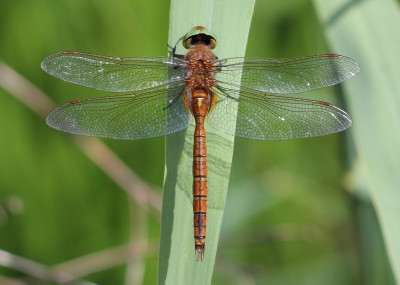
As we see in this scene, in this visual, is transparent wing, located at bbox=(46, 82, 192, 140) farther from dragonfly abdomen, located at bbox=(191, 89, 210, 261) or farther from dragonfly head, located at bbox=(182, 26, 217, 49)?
dragonfly head, located at bbox=(182, 26, 217, 49)

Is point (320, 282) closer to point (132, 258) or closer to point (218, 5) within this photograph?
point (132, 258)

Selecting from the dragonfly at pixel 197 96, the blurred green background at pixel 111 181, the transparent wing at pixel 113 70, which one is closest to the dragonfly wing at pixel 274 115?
the dragonfly at pixel 197 96

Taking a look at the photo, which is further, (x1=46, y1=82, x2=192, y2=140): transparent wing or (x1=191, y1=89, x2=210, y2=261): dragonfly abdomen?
(x1=46, y1=82, x2=192, y2=140): transparent wing

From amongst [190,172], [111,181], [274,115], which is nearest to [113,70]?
[190,172]

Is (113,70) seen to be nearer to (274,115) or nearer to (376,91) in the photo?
(274,115)

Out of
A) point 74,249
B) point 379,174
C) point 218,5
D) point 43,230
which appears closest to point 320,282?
point 379,174

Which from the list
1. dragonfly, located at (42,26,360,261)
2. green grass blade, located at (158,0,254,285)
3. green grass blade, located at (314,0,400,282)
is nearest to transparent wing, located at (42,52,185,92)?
dragonfly, located at (42,26,360,261)
